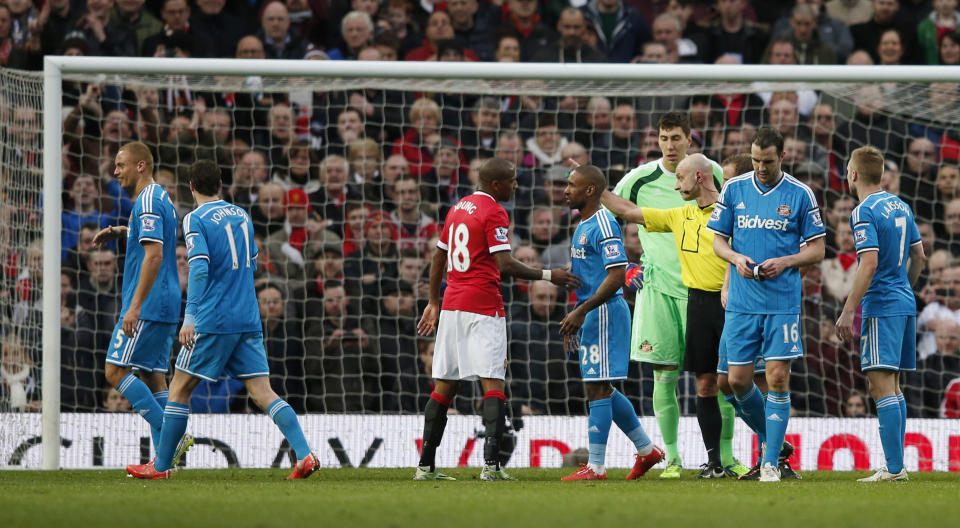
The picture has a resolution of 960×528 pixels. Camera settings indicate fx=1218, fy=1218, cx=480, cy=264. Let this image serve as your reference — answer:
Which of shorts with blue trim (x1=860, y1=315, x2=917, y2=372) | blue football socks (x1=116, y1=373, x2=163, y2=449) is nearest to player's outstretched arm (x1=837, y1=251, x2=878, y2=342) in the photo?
shorts with blue trim (x1=860, y1=315, x2=917, y2=372)

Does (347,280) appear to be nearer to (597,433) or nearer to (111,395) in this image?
(111,395)

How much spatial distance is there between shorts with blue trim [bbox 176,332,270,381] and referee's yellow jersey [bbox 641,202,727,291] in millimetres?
2484

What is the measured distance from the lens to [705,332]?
7.54 metres

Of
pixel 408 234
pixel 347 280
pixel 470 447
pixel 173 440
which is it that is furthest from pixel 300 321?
pixel 173 440

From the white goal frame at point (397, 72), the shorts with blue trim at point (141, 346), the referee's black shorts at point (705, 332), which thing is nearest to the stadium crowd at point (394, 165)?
the white goal frame at point (397, 72)

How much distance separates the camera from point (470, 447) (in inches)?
350

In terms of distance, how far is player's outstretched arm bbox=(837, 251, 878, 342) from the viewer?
6891mm

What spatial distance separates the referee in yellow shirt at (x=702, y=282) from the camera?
295 inches

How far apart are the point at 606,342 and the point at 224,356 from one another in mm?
2225

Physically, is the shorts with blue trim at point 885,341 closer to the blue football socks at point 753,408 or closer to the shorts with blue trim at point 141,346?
the blue football socks at point 753,408

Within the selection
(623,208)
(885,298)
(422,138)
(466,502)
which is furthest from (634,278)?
(422,138)

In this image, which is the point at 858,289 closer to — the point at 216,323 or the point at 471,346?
the point at 471,346

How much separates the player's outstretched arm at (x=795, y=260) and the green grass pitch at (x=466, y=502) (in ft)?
3.82

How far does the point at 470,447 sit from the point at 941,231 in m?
4.90
